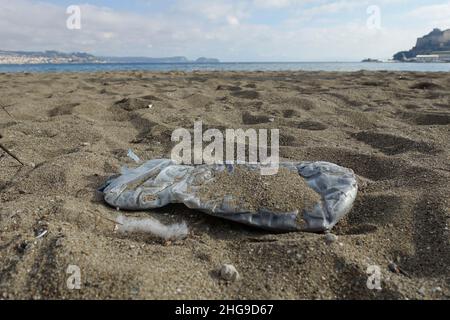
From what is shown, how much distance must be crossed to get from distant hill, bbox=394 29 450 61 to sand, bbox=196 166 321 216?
47038mm

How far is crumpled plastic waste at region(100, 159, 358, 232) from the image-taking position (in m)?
1.90

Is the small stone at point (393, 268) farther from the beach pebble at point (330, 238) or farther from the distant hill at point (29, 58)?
the distant hill at point (29, 58)

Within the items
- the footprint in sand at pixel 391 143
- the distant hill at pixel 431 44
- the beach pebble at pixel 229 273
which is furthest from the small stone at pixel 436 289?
the distant hill at pixel 431 44

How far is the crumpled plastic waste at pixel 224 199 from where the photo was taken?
190 cm

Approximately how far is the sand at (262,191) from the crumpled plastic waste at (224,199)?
0.10ft

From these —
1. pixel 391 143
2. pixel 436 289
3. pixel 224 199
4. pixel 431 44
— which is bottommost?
pixel 436 289

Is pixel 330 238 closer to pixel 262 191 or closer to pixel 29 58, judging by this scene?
pixel 262 191

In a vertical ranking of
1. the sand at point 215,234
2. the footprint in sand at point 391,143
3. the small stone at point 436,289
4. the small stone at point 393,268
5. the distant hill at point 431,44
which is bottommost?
the small stone at point 436,289

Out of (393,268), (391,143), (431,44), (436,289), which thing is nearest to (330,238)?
(393,268)

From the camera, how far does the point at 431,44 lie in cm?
4616

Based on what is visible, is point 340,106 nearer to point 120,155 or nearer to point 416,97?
point 416,97

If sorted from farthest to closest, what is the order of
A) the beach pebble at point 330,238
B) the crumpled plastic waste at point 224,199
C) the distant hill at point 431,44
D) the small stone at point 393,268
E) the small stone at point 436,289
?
the distant hill at point 431,44, the crumpled plastic waste at point 224,199, the beach pebble at point 330,238, the small stone at point 393,268, the small stone at point 436,289

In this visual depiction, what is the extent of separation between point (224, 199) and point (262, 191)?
8.4 inches
